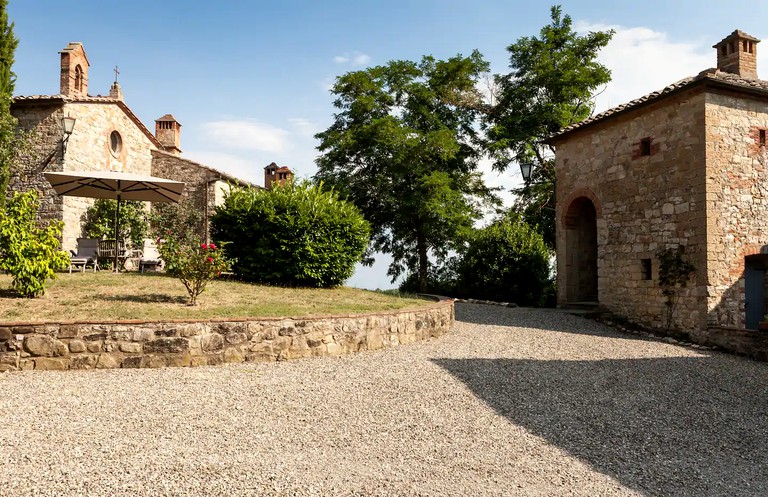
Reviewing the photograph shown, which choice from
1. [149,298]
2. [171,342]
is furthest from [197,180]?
[171,342]

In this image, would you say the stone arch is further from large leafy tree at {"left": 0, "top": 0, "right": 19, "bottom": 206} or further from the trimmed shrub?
large leafy tree at {"left": 0, "top": 0, "right": 19, "bottom": 206}

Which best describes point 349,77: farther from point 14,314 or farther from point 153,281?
point 14,314

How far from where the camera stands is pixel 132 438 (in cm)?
460

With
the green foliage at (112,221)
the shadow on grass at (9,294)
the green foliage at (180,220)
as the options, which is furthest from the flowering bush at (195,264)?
the green foliage at (180,220)

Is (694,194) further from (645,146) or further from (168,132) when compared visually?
(168,132)

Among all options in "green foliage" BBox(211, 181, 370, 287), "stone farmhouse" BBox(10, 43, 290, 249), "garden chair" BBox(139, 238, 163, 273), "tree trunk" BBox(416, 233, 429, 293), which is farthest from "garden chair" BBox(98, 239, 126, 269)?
"tree trunk" BBox(416, 233, 429, 293)

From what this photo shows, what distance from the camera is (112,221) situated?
18.5 m

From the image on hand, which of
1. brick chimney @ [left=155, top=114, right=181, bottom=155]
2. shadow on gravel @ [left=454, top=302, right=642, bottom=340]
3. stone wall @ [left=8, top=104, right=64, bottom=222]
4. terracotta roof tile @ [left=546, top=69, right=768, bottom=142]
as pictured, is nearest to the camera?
terracotta roof tile @ [left=546, top=69, right=768, bottom=142]

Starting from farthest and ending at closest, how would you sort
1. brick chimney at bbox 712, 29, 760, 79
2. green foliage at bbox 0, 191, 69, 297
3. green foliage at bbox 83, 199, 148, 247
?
green foliage at bbox 83, 199, 148, 247 < brick chimney at bbox 712, 29, 760, 79 < green foliage at bbox 0, 191, 69, 297

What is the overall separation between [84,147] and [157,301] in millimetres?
11496

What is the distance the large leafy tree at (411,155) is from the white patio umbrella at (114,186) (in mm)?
8581

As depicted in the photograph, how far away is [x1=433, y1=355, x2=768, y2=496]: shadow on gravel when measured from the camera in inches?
173

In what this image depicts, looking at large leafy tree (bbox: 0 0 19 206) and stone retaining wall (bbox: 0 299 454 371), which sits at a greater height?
large leafy tree (bbox: 0 0 19 206)

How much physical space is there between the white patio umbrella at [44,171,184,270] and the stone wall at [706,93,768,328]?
522 inches
